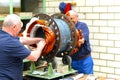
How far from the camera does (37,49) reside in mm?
2695

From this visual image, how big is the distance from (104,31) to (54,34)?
1708 millimetres

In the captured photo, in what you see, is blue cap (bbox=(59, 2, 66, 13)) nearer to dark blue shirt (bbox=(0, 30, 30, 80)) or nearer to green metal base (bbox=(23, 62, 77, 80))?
green metal base (bbox=(23, 62, 77, 80))

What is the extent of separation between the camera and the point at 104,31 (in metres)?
4.21

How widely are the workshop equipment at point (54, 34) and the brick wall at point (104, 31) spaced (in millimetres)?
1223

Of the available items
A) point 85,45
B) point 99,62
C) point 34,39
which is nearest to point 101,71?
point 99,62

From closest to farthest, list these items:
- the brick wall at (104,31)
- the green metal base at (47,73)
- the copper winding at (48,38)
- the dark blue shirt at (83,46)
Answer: the copper winding at (48,38) < the green metal base at (47,73) < the dark blue shirt at (83,46) < the brick wall at (104,31)

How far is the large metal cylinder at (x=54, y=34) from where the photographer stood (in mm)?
2654

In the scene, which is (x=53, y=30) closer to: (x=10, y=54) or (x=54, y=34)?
(x=54, y=34)

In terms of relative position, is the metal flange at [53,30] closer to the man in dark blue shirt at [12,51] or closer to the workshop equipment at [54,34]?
the workshop equipment at [54,34]

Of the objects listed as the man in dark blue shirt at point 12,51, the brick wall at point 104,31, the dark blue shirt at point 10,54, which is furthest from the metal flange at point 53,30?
the brick wall at point 104,31

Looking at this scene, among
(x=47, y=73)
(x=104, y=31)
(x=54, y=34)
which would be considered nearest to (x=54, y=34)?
(x=54, y=34)

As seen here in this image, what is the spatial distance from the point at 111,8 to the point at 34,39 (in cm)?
174

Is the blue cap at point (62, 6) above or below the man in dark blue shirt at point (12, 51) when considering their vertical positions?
above

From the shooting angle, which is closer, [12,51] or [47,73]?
[12,51]
